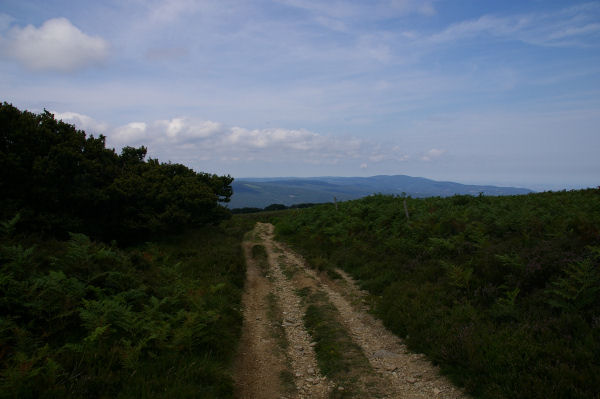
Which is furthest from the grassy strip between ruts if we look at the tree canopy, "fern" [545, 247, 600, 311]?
the tree canopy

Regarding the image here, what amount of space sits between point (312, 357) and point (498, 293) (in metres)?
5.43

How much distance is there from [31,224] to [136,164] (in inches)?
410

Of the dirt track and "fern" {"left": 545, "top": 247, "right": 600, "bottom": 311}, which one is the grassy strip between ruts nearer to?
the dirt track

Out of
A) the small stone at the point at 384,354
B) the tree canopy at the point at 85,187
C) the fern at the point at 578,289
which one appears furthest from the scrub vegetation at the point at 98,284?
the fern at the point at 578,289

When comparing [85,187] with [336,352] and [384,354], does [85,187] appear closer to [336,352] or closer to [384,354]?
[336,352]

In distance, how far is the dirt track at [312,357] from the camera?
5988mm

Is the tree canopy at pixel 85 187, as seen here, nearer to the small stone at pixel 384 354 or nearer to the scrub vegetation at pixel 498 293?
the scrub vegetation at pixel 498 293

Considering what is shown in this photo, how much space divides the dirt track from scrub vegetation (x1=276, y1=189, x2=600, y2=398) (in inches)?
19.1

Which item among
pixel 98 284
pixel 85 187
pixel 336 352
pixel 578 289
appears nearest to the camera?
pixel 578 289

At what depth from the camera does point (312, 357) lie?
291 inches

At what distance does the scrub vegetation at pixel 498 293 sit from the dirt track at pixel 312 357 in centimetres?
49

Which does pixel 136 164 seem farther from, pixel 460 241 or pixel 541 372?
pixel 541 372

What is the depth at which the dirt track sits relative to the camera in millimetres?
5988

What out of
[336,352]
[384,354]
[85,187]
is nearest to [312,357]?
[336,352]
